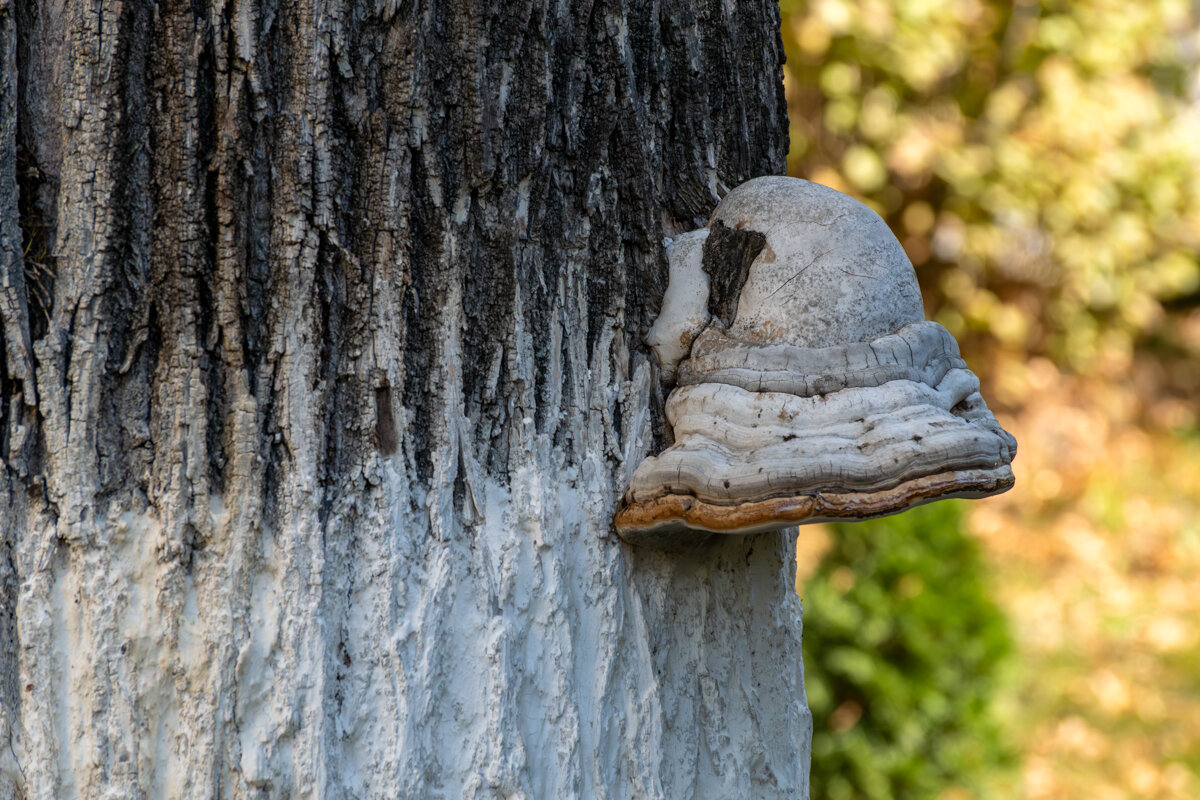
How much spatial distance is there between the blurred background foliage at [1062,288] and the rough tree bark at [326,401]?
2.98 metres

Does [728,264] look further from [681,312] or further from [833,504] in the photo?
[833,504]

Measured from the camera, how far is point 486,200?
1334mm

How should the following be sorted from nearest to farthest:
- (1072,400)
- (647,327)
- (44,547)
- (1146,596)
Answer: (44,547) → (647,327) → (1146,596) → (1072,400)

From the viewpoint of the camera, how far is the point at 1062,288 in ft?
25.0

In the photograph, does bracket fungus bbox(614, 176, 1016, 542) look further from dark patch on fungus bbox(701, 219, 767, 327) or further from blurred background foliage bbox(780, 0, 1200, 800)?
blurred background foliage bbox(780, 0, 1200, 800)

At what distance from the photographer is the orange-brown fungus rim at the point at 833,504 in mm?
1242

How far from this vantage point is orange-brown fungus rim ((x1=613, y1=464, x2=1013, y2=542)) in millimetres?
1242

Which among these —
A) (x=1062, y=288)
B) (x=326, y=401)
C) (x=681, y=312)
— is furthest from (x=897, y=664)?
(x=1062, y=288)

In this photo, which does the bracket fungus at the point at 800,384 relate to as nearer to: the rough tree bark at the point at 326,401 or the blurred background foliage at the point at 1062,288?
the rough tree bark at the point at 326,401

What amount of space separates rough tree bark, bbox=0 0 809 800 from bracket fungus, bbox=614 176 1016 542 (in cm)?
8

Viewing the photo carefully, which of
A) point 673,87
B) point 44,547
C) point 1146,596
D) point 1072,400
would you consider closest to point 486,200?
point 673,87

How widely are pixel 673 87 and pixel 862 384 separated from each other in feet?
1.74

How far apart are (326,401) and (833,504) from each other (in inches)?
25.2

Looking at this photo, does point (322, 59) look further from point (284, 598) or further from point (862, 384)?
point (862, 384)
